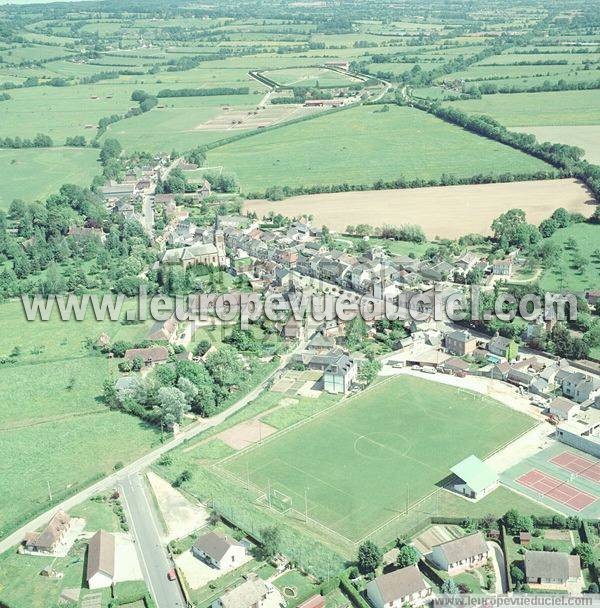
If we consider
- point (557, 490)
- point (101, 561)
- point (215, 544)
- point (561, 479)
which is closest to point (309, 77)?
point (561, 479)

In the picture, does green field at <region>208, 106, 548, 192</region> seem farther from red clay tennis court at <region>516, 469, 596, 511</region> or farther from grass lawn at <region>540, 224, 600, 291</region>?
red clay tennis court at <region>516, 469, 596, 511</region>

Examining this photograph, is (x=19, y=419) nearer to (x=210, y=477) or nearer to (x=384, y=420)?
(x=210, y=477)

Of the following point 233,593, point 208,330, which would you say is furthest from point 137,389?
point 233,593

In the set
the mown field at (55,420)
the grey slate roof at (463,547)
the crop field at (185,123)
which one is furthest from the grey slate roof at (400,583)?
the crop field at (185,123)

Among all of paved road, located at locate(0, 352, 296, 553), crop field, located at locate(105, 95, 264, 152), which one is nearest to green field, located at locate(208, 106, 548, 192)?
crop field, located at locate(105, 95, 264, 152)

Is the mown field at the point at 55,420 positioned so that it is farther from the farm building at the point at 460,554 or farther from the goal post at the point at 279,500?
the farm building at the point at 460,554

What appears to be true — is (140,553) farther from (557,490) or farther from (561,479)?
(561,479)
